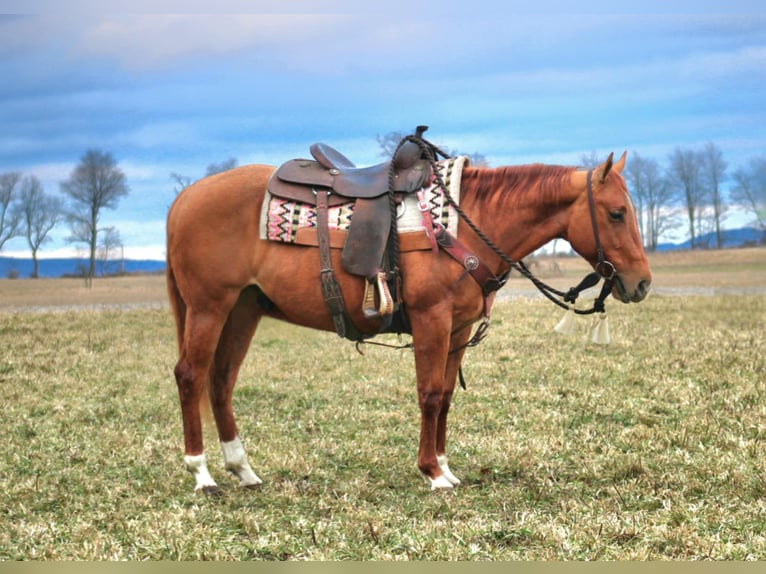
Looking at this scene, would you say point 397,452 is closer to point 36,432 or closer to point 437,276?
point 437,276

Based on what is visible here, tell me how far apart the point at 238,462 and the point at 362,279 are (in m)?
1.73

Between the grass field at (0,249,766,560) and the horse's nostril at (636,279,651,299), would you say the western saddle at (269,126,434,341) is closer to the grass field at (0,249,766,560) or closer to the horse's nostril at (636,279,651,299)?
the grass field at (0,249,766,560)

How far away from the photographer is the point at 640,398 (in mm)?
9086

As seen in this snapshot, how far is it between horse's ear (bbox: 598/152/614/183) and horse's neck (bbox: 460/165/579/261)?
199 mm

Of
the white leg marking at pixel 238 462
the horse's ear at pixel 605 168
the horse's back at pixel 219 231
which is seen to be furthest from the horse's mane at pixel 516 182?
the white leg marking at pixel 238 462

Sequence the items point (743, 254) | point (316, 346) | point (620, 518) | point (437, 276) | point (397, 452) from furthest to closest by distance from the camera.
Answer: point (743, 254), point (316, 346), point (397, 452), point (437, 276), point (620, 518)

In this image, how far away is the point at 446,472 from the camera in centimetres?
633

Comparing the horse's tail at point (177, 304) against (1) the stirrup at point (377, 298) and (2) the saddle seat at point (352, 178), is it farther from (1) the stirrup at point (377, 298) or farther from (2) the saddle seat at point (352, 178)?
(1) the stirrup at point (377, 298)

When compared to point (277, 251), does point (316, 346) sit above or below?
below

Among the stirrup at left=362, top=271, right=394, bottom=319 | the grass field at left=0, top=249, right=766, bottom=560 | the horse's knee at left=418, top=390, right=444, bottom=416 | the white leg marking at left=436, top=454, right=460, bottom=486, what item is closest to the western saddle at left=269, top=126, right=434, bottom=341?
the stirrup at left=362, top=271, right=394, bottom=319

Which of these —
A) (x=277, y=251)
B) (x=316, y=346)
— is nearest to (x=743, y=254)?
(x=316, y=346)

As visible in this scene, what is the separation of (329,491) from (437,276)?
1790 mm

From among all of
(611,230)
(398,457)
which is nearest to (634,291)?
(611,230)

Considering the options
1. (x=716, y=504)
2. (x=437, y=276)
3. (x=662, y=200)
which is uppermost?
(x=662, y=200)
